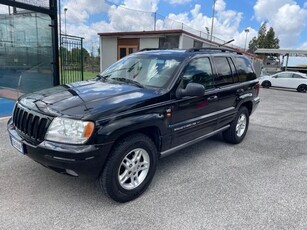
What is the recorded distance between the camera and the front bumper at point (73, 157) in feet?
8.02

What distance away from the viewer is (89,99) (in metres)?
2.82

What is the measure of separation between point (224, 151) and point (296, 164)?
1.20m

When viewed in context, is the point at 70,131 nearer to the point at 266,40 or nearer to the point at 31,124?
the point at 31,124

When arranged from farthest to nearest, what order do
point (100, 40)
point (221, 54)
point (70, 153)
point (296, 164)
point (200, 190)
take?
point (100, 40)
point (221, 54)
point (296, 164)
point (200, 190)
point (70, 153)

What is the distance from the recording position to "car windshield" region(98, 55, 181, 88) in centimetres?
344

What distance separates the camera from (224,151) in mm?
4723

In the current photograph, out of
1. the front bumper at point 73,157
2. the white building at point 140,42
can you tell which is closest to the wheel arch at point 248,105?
the front bumper at point 73,157

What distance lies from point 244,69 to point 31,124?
13.8ft

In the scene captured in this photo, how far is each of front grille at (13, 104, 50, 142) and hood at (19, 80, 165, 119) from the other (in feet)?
0.25

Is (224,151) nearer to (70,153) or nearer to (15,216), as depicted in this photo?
(70,153)

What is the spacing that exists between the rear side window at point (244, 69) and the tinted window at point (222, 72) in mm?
462

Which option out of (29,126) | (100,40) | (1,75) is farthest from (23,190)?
(100,40)

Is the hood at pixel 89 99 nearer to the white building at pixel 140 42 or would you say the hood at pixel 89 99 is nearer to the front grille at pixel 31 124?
the front grille at pixel 31 124

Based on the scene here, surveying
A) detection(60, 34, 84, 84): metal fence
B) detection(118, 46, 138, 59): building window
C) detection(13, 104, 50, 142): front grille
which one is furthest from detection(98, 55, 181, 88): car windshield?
detection(118, 46, 138, 59): building window
